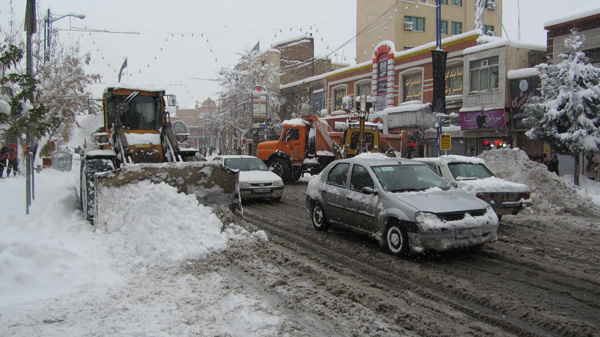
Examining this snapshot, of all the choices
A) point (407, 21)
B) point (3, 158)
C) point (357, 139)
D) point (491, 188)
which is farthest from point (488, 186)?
point (407, 21)

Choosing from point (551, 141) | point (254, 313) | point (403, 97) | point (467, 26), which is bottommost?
point (254, 313)

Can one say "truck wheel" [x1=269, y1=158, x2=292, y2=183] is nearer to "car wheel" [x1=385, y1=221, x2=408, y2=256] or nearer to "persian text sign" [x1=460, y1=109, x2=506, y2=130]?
"persian text sign" [x1=460, y1=109, x2=506, y2=130]

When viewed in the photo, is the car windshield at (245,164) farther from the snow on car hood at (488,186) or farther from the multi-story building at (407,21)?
the multi-story building at (407,21)

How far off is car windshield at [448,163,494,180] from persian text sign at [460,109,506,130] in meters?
12.4

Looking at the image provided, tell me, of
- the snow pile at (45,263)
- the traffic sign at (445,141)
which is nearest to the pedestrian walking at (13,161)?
the snow pile at (45,263)

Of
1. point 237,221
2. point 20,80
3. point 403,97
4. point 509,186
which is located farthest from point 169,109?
point 403,97

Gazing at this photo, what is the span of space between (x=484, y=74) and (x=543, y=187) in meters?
12.0

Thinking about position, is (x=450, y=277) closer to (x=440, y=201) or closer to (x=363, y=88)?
(x=440, y=201)

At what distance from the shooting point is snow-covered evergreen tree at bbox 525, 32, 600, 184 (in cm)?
1575

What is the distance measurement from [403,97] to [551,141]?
42.8 ft

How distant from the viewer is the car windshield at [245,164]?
1400cm

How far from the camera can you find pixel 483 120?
2269 cm

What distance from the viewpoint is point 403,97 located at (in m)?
28.7

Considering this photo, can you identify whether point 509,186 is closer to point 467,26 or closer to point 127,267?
point 127,267
